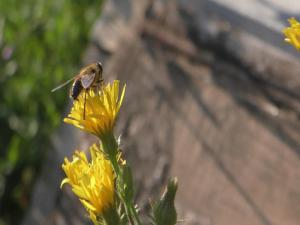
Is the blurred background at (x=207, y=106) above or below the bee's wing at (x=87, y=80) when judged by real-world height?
below

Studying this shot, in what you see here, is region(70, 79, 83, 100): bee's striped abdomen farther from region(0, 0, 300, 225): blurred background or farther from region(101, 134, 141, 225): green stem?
region(0, 0, 300, 225): blurred background

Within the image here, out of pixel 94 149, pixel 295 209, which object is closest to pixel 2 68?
pixel 295 209

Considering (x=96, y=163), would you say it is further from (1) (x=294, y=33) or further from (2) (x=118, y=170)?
(1) (x=294, y=33)

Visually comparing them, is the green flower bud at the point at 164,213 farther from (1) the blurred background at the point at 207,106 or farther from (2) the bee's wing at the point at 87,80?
(1) the blurred background at the point at 207,106

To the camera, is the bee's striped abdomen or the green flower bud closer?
the green flower bud

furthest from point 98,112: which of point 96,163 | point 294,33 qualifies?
point 294,33

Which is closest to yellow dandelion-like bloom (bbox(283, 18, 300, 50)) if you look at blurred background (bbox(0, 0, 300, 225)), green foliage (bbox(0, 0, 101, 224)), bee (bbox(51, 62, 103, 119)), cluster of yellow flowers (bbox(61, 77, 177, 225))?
cluster of yellow flowers (bbox(61, 77, 177, 225))

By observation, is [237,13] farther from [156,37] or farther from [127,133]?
[127,133]

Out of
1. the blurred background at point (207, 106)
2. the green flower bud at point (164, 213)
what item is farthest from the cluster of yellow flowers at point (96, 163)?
the blurred background at point (207, 106)
